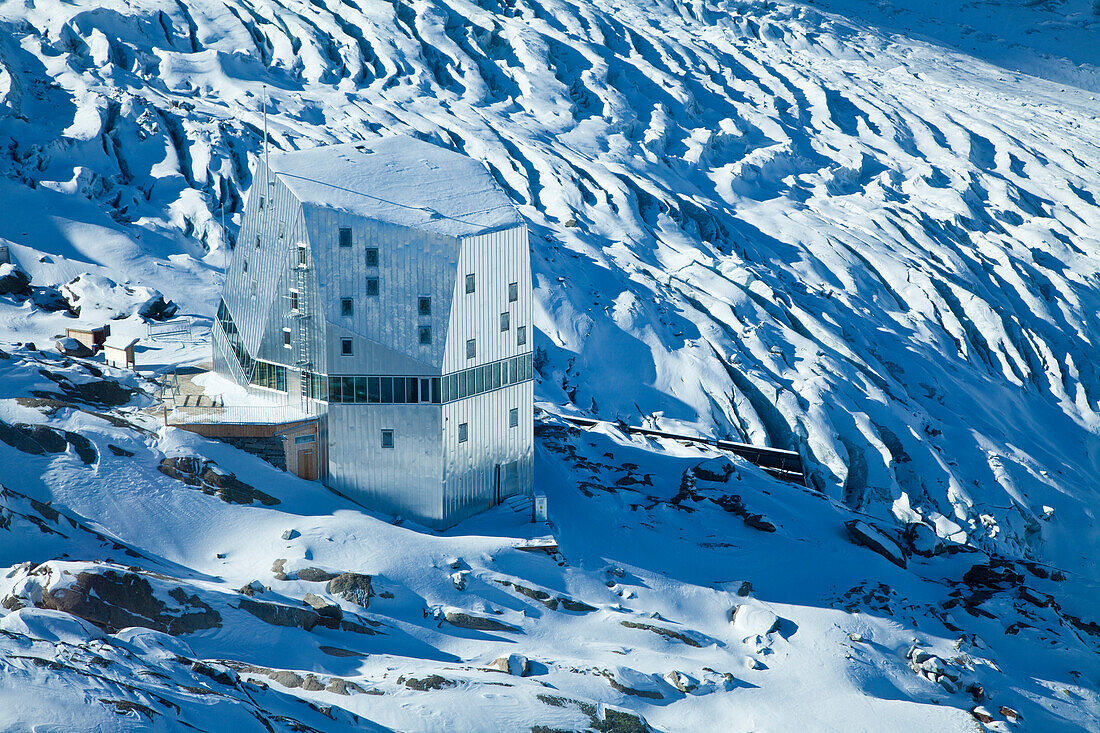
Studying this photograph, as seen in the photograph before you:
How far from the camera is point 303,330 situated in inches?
1527

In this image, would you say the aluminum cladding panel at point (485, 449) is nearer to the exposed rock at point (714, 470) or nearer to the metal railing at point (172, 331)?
the exposed rock at point (714, 470)

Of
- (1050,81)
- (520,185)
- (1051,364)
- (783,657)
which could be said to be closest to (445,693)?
(783,657)

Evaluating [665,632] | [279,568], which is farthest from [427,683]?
[665,632]

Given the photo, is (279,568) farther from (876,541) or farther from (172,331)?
(876,541)

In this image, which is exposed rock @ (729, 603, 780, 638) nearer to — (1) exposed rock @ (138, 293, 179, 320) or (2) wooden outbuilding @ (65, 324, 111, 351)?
(2) wooden outbuilding @ (65, 324, 111, 351)

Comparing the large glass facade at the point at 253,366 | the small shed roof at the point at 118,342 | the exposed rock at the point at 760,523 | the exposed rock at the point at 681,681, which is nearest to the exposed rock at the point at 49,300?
the small shed roof at the point at 118,342

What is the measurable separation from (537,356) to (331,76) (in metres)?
36.2

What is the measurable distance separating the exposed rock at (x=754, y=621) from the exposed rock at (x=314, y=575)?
13.2m

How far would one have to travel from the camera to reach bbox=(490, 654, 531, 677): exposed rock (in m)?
31.6

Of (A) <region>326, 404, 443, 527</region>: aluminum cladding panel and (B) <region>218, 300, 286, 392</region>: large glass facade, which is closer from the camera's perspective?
(A) <region>326, 404, 443, 527</region>: aluminum cladding panel

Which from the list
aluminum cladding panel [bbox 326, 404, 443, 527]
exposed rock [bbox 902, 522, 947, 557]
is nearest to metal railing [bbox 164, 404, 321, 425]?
aluminum cladding panel [bbox 326, 404, 443, 527]

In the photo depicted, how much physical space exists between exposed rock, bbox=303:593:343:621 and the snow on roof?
12.9 meters

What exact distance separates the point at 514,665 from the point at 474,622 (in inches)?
113

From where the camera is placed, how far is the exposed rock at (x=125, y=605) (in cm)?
2856
